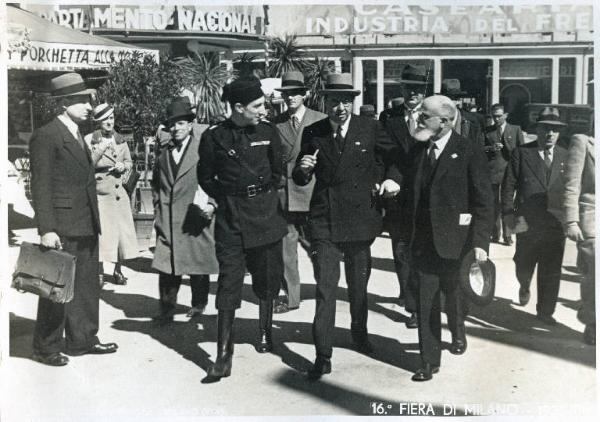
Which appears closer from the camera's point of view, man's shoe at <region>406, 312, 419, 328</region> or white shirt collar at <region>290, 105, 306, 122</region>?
man's shoe at <region>406, 312, 419, 328</region>

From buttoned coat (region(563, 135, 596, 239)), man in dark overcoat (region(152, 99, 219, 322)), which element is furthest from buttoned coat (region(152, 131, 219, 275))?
buttoned coat (region(563, 135, 596, 239))

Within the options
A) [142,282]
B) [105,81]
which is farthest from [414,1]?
[105,81]

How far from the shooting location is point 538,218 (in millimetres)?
5984

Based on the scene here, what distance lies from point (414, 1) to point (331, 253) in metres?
1.83

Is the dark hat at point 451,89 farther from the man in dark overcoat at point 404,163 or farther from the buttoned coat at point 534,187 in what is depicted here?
the buttoned coat at point 534,187

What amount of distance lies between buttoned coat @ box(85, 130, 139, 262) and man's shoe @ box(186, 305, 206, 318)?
1.09 meters

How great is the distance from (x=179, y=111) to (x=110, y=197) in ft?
4.94

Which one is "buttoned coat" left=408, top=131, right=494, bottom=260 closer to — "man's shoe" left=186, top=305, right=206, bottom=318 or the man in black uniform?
the man in black uniform

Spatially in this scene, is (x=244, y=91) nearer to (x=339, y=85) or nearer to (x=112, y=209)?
(x=339, y=85)

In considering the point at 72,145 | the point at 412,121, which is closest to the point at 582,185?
the point at 412,121

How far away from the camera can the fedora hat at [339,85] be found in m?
4.84

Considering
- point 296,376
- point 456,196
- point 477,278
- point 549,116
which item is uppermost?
point 549,116

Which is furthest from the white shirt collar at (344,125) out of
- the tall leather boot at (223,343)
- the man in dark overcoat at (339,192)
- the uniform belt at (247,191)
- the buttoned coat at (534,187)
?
the buttoned coat at (534,187)

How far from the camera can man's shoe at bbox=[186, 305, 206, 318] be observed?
19.8ft
